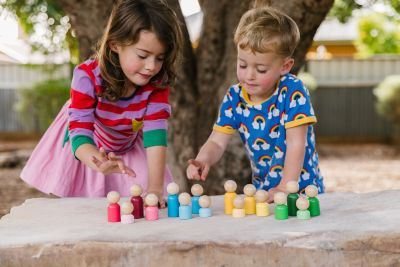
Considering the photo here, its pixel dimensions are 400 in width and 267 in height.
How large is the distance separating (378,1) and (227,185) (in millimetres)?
4616

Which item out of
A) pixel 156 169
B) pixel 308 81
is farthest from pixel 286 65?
pixel 308 81

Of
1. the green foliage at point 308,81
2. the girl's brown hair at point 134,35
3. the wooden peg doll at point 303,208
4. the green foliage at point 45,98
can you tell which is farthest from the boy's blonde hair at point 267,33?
the green foliage at point 308,81

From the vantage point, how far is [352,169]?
10.6 meters

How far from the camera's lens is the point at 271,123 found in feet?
10.8

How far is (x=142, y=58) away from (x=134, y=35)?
11cm

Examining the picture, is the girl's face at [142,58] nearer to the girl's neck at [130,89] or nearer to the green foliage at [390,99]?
the girl's neck at [130,89]

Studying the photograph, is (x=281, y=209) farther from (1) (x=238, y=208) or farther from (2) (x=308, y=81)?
(2) (x=308, y=81)

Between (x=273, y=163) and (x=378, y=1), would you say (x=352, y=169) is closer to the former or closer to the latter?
(x=378, y=1)

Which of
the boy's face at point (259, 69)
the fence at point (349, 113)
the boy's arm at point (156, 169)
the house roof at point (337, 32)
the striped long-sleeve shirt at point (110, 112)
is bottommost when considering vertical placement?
the fence at point (349, 113)

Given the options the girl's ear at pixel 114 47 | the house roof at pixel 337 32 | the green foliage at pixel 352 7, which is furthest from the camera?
the house roof at pixel 337 32

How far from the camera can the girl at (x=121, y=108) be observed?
9.83 ft

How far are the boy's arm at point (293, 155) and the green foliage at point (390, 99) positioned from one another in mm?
9962

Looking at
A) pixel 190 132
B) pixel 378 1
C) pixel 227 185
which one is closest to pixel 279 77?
pixel 227 185

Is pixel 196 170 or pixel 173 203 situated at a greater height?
pixel 196 170
